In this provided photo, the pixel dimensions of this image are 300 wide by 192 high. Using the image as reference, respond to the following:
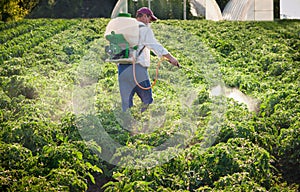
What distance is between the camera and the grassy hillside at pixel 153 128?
7.25m

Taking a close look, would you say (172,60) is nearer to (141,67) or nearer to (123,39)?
(141,67)

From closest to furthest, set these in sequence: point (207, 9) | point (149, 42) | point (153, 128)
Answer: point (153, 128), point (149, 42), point (207, 9)

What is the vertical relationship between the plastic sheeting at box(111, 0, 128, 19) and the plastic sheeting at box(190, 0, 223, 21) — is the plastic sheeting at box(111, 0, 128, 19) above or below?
above

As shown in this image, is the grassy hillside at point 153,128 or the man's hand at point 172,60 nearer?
the grassy hillside at point 153,128

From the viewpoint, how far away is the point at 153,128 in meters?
9.09

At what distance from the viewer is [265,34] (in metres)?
18.6

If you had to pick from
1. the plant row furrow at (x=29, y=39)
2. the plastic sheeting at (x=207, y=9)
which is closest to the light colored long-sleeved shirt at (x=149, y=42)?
the plant row furrow at (x=29, y=39)

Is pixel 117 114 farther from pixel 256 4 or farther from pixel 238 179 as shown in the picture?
pixel 256 4

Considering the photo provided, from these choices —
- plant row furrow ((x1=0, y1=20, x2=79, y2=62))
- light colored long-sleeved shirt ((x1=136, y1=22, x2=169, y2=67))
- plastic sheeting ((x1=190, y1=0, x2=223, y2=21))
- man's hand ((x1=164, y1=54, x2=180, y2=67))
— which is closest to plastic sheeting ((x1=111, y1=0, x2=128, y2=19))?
plant row furrow ((x1=0, y1=20, x2=79, y2=62))

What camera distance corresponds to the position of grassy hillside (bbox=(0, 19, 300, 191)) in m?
7.25

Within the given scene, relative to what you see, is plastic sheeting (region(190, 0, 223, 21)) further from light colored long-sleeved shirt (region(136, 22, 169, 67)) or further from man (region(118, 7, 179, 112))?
light colored long-sleeved shirt (region(136, 22, 169, 67))

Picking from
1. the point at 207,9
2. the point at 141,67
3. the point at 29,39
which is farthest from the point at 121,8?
the point at 141,67

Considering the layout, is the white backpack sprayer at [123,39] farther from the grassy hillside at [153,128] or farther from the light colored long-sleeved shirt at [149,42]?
the grassy hillside at [153,128]

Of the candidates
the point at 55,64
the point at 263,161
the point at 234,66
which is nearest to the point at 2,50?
the point at 55,64
